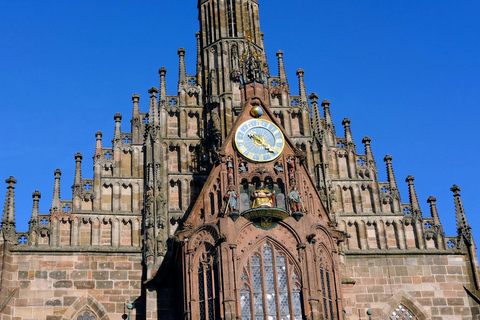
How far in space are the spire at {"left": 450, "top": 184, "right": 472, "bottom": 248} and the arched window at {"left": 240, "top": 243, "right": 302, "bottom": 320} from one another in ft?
30.4

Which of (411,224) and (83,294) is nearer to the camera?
(83,294)

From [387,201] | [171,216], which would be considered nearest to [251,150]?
[171,216]

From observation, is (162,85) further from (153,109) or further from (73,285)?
(73,285)

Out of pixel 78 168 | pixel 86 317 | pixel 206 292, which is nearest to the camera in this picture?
pixel 206 292

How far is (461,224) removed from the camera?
4222 cm

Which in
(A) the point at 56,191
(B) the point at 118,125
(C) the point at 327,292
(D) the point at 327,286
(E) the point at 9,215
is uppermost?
(B) the point at 118,125

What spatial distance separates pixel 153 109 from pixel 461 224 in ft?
48.0

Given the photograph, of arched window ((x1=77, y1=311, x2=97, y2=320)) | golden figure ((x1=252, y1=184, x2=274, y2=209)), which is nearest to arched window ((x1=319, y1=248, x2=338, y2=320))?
golden figure ((x1=252, y1=184, x2=274, y2=209))

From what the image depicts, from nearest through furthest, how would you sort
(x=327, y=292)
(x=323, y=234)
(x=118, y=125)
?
(x=327, y=292) < (x=323, y=234) < (x=118, y=125)

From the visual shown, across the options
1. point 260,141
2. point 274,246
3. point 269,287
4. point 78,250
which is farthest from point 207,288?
point 260,141

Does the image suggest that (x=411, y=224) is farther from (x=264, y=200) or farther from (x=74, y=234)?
(x=74, y=234)

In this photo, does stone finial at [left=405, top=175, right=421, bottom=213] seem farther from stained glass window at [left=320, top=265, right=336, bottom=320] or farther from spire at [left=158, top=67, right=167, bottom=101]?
spire at [left=158, top=67, right=167, bottom=101]

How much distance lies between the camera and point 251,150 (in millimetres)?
39000

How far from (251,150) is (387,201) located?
7479mm
